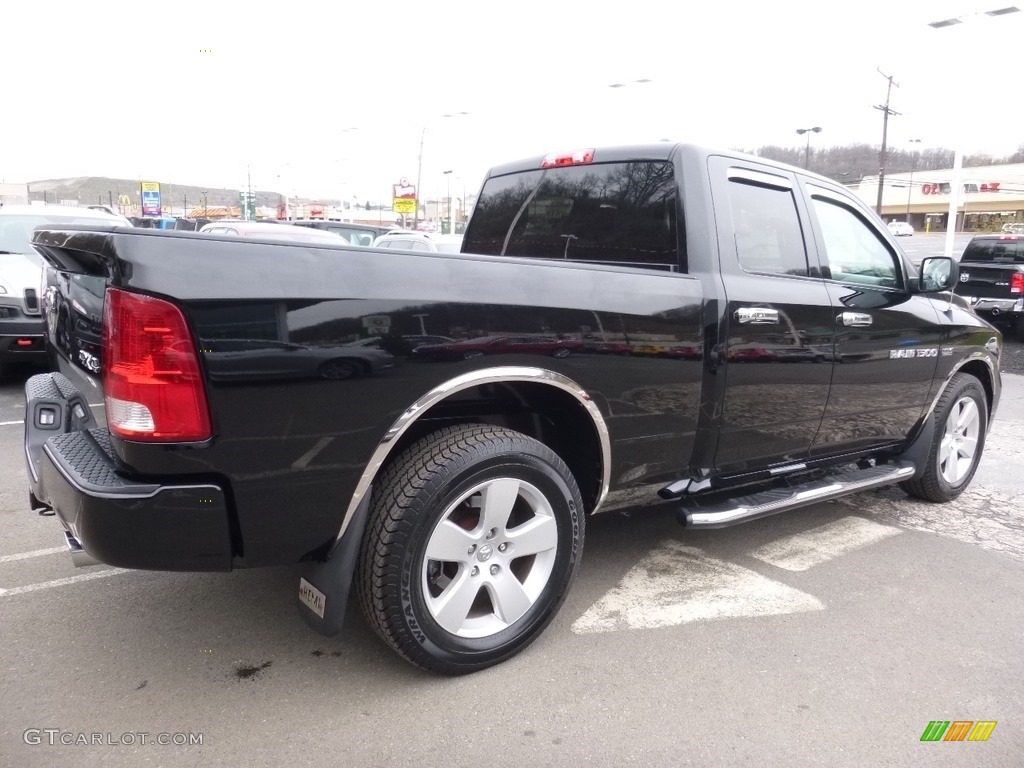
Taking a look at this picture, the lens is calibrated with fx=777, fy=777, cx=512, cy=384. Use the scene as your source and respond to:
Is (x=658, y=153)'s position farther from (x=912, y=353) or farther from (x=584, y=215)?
(x=912, y=353)

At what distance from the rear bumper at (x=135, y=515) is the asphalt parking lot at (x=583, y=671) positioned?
0.60 m

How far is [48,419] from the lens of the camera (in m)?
2.76

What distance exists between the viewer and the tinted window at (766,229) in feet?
11.4

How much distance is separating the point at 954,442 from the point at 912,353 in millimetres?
1040

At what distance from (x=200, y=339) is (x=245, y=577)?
1800 mm

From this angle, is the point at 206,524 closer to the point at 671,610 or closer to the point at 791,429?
the point at 671,610

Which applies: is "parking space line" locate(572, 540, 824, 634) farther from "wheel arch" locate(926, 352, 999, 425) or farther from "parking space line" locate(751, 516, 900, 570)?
"wheel arch" locate(926, 352, 999, 425)

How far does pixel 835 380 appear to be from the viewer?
149 inches

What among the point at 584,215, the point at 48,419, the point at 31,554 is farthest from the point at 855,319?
the point at 31,554

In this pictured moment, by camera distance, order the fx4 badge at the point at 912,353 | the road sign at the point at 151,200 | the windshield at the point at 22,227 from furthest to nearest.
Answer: the road sign at the point at 151,200
the windshield at the point at 22,227
the fx4 badge at the point at 912,353

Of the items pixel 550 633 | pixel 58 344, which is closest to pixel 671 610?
pixel 550 633

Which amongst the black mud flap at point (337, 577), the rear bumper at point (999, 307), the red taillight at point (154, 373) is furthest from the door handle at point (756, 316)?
the rear bumper at point (999, 307)

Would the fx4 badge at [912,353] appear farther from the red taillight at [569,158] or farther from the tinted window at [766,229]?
the red taillight at [569,158]

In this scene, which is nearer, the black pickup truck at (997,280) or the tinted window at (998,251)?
the black pickup truck at (997,280)
